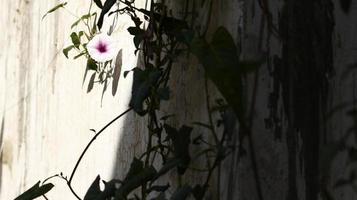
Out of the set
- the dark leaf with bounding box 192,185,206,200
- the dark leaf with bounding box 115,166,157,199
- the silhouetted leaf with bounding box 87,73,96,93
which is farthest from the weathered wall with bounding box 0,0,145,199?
the dark leaf with bounding box 192,185,206,200

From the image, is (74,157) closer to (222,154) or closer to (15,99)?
(15,99)

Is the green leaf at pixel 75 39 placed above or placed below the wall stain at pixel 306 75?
above

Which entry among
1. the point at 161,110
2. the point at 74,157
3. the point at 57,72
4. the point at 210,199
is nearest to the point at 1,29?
the point at 57,72

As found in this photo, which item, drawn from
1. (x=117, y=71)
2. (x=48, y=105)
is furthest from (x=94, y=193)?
(x=48, y=105)

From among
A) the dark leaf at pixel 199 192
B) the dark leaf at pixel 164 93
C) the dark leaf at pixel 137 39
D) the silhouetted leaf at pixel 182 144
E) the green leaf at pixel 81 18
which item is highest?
the green leaf at pixel 81 18

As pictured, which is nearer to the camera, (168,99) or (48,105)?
(168,99)

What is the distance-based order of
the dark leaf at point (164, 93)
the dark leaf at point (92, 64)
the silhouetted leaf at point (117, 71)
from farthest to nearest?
the dark leaf at point (92, 64) → the silhouetted leaf at point (117, 71) → the dark leaf at point (164, 93)

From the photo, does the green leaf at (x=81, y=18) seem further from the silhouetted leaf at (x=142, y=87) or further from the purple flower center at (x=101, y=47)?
the silhouetted leaf at (x=142, y=87)

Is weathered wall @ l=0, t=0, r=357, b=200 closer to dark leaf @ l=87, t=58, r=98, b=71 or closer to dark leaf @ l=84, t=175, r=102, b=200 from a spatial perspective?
dark leaf @ l=84, t=175, r=102, b=200

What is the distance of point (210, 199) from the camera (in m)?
Result: 1.75

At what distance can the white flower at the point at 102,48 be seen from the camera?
7.89 feet

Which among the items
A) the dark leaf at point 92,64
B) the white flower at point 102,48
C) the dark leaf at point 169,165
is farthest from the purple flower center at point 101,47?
the dark leaf at point 169,165

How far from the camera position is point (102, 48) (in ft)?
7.94

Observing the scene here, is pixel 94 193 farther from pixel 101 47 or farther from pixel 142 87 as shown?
pixel 101 47
